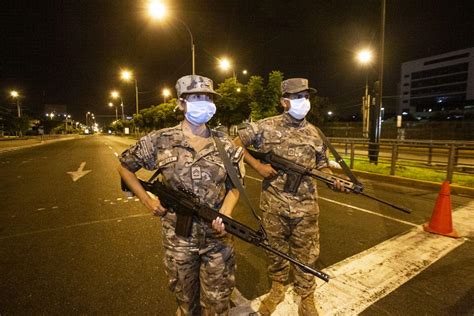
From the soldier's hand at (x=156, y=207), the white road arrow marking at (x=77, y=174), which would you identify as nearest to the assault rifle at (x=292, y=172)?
the soldier's hand at (x=156, y=207)

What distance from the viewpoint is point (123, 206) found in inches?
257

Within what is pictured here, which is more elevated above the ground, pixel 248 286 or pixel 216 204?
pixel 216 204

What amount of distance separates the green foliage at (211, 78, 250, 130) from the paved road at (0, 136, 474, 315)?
43.0 ft

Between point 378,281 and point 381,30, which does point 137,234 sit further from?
point 381,30

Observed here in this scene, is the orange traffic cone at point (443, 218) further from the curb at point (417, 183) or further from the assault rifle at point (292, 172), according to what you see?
the curb at point (417, 183)

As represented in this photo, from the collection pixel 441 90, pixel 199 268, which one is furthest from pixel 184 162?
pixel 441 90

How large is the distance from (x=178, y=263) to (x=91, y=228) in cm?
369

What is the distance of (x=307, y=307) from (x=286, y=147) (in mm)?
1539

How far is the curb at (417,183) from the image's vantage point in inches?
308

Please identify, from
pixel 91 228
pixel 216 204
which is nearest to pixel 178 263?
pixel 216 204

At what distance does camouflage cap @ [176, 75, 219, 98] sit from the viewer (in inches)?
90.7

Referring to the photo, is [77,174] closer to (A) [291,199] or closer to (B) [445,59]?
(A) [291,199]

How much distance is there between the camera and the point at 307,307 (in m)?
2.75

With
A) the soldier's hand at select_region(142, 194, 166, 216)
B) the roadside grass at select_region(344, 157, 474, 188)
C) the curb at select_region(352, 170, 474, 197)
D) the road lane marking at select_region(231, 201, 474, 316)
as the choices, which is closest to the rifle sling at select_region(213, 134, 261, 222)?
the soldier's hand at select_region(142, 194, 166, 216)
